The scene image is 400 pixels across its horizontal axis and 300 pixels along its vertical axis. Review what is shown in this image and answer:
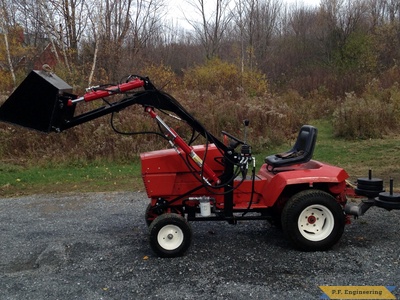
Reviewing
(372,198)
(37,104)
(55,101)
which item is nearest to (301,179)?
(372,198)

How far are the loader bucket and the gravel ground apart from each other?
1.62 meters

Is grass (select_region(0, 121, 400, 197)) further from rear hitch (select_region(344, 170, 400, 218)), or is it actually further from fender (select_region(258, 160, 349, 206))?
fender (select_region(258, 160, 349, 206))

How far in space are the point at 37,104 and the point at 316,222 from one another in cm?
354

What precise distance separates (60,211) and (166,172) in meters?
3.00

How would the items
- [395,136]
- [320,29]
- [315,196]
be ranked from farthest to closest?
[320,29], [395,136], [315,196]

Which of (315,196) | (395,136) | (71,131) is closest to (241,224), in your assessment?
(315,196)

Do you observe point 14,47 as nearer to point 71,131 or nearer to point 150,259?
point 71,131

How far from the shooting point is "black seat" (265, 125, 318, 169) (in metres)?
5.49

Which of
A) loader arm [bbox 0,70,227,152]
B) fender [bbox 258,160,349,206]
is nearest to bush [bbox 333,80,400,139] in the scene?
fender [bbox 258,160,349,206]

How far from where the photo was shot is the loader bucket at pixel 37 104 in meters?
4.96

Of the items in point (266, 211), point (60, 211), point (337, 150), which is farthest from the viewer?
point (337, 150)

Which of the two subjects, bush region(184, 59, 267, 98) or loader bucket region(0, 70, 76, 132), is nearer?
loader bucket region(0, 70, 76, 132)

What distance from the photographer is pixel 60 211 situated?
7.57m

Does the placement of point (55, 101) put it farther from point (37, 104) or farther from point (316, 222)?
point (316, 222)
